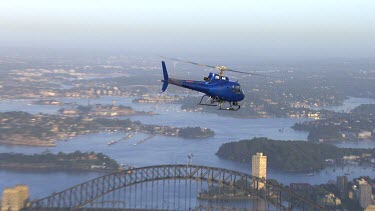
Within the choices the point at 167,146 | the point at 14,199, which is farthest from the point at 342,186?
the point at 167,146

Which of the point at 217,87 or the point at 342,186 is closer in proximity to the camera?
the point at 217,87

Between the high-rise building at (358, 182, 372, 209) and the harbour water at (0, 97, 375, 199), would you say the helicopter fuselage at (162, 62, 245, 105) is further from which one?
the harbour water at (0, 97, 375, 199)

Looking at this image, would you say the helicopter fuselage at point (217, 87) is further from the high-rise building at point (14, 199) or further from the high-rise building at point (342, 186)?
the high-rise building at point (342, 186)

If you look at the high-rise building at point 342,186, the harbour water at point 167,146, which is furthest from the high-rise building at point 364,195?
the harbour water at point 167,146

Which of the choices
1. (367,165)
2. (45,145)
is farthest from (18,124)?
(367,165)

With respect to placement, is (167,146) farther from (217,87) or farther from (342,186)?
(217,87)

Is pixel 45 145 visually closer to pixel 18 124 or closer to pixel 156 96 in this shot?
pixel 18 124

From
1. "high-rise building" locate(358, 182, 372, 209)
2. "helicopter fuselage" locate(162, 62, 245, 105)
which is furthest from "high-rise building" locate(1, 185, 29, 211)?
"high-rise building" locate(358, 182, 372, 209)
